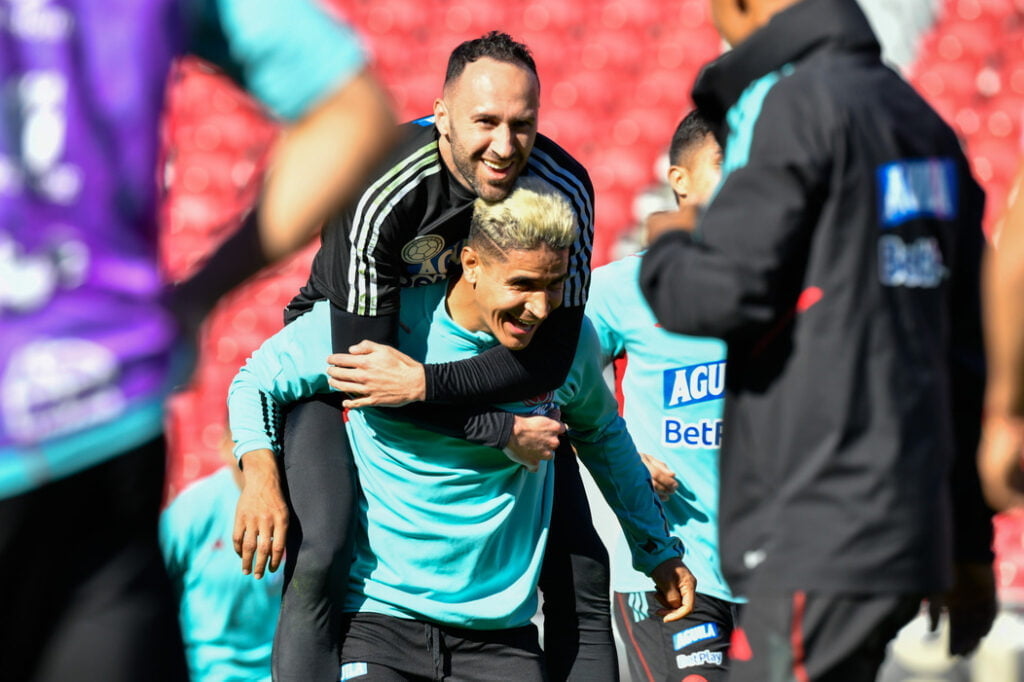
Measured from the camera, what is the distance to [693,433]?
3.79m

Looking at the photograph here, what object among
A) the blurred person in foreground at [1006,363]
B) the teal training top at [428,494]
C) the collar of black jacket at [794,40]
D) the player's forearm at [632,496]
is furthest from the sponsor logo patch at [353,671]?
the collar of black jacket at [794,40]

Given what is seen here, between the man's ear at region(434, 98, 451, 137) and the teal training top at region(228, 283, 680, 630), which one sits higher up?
the man's ear at region(434, 98, 451, 137)

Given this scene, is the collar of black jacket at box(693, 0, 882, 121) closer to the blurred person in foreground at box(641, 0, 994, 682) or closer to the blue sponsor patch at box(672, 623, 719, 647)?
the blurred person in foreground at box(641, 0, 994, 682)

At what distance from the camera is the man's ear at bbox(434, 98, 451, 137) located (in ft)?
11.4

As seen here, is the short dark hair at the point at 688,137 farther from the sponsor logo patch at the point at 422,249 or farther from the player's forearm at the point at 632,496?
the sponsor logo patch at the point at 422,249

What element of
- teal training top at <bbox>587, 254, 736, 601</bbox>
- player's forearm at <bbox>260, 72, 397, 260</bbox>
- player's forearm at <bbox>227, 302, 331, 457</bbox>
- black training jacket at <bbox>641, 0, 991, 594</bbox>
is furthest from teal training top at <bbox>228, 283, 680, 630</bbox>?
player's forearm at <bbox>260, 72, 397, 260</bbox>

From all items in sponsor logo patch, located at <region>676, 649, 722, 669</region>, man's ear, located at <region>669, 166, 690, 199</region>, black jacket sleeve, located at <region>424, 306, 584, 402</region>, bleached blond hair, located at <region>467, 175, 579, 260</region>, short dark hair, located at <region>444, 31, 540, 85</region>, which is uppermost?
short dark hair, located at <region>444, 31, 540, 85</region>

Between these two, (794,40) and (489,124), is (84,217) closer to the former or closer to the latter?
(794,40)

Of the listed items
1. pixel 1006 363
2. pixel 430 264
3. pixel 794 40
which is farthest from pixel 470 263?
pixel 1006 363

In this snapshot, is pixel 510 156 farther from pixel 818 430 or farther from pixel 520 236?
pixel 818 430

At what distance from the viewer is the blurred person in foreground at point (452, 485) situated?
3133 mm

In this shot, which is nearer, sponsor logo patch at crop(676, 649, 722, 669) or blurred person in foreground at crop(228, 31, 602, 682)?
blurred person in foreground at crop(228, 31, 602, 682)

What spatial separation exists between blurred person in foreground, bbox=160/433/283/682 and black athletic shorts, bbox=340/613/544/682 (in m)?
1.19

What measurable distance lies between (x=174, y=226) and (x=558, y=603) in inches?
292
